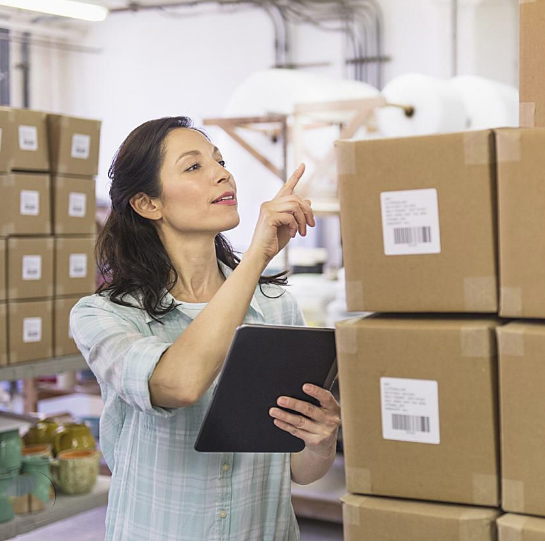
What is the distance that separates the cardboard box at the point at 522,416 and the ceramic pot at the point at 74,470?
7.58 feet

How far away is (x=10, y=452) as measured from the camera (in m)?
2.92

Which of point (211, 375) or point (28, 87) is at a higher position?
point (28, 87)

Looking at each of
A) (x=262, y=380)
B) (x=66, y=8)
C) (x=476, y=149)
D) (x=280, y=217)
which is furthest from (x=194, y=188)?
(x=66, y=8)

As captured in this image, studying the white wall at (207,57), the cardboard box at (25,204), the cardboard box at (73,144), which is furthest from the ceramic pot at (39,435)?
the white wall at (207,57)

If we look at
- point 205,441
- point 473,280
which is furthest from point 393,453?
point 205,441

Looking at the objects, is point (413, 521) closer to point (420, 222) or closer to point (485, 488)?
point (485, 488)

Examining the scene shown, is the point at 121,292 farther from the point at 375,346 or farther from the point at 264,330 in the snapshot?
the point at 375,346

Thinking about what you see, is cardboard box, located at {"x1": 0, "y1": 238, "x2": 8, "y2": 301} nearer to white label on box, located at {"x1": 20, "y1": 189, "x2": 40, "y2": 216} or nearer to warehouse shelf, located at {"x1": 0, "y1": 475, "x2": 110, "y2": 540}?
white label on box, located at {"x1": 20, "y1": 189, "x2": 40, "y2": 216}

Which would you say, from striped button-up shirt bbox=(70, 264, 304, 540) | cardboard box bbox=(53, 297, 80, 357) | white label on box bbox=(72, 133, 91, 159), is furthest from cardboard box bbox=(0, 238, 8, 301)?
striped button-up shirt bbox=(70, 264, 304, 540)

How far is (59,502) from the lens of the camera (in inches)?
120

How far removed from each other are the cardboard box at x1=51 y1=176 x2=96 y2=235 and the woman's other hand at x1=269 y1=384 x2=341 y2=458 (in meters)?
1.95

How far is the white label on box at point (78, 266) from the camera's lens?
3301 mm

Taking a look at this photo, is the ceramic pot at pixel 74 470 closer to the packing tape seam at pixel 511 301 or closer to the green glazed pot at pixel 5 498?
the green glazed pot at pixel 5 498

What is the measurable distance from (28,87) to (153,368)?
7.92m
